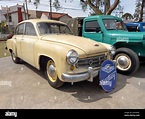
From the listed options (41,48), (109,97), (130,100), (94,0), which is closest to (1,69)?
(41,48)

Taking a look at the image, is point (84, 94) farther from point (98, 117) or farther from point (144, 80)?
point (144, 80)

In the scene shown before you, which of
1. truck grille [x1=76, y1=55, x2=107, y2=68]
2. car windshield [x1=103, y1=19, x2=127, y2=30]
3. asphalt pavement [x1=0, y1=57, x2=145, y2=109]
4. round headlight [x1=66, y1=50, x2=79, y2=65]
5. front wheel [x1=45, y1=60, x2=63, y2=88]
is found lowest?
asphalt pavement [x1=0, y1=57, x2=145, y2=109]

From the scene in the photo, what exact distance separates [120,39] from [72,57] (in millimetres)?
2659

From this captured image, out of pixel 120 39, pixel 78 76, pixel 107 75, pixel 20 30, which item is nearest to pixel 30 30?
pixel 20 30

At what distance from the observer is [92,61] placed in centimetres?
367

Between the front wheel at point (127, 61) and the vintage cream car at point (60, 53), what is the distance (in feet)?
3.44

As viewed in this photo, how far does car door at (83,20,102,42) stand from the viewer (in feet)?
19.2

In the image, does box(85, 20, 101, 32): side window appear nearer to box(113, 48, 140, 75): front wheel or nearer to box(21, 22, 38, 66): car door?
box(113, 48, 140, 75): front wheel

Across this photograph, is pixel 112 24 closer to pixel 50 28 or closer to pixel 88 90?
pixel 50 28

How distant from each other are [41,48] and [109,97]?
2109 mm

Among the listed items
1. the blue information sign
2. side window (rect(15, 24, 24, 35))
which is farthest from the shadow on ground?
side window (rect(15, 24, 24, 35))

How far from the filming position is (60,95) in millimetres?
3652

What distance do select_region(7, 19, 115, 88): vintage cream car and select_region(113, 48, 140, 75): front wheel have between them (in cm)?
105

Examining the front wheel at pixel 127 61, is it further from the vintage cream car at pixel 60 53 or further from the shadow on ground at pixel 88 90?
the vintage cream car at pixel 60 53
